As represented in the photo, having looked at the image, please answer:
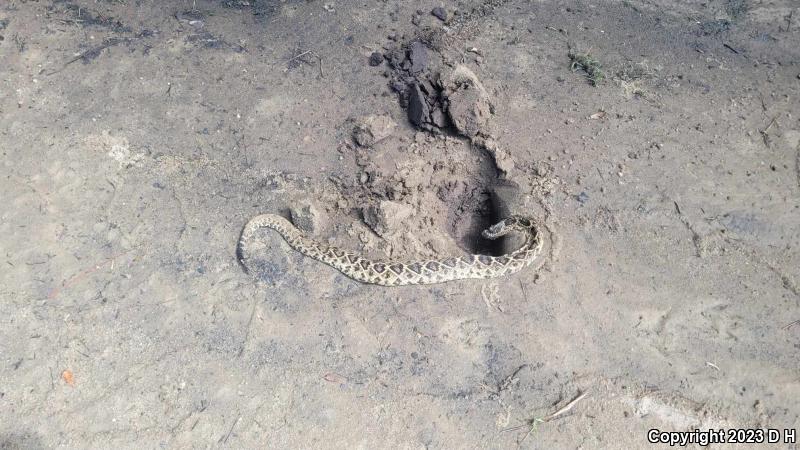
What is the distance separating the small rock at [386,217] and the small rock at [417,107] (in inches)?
46.4

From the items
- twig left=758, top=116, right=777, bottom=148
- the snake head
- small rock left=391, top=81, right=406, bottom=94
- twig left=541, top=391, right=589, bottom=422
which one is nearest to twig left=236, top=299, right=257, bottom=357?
the snake head

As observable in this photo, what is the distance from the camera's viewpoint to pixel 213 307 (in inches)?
197

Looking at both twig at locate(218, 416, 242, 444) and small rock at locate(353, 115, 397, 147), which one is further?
small rock at locate(353, 115, 397, 147)

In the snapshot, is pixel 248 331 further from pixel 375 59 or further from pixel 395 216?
pixel 375 59

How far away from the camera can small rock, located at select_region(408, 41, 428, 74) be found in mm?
6605

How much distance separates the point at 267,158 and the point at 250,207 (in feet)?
2.25

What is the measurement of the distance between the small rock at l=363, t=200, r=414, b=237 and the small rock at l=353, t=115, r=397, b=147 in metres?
0.90

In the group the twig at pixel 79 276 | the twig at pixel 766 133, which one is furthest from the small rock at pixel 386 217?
the twig at pixel 766 133

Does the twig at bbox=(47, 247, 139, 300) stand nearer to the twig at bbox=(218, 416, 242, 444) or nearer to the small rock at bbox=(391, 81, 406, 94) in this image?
the twig at bbox=(218, 416, 242, 444)

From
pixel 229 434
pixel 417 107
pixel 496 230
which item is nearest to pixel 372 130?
pixel 417 107

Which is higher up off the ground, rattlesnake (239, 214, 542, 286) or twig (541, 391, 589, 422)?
rattlesnake (239, 214, 542, 286)

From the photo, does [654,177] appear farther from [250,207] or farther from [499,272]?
[250,207]

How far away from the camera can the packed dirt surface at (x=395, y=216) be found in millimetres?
4512

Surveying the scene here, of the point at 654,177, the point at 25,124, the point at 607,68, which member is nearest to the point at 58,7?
the point at 25,124
